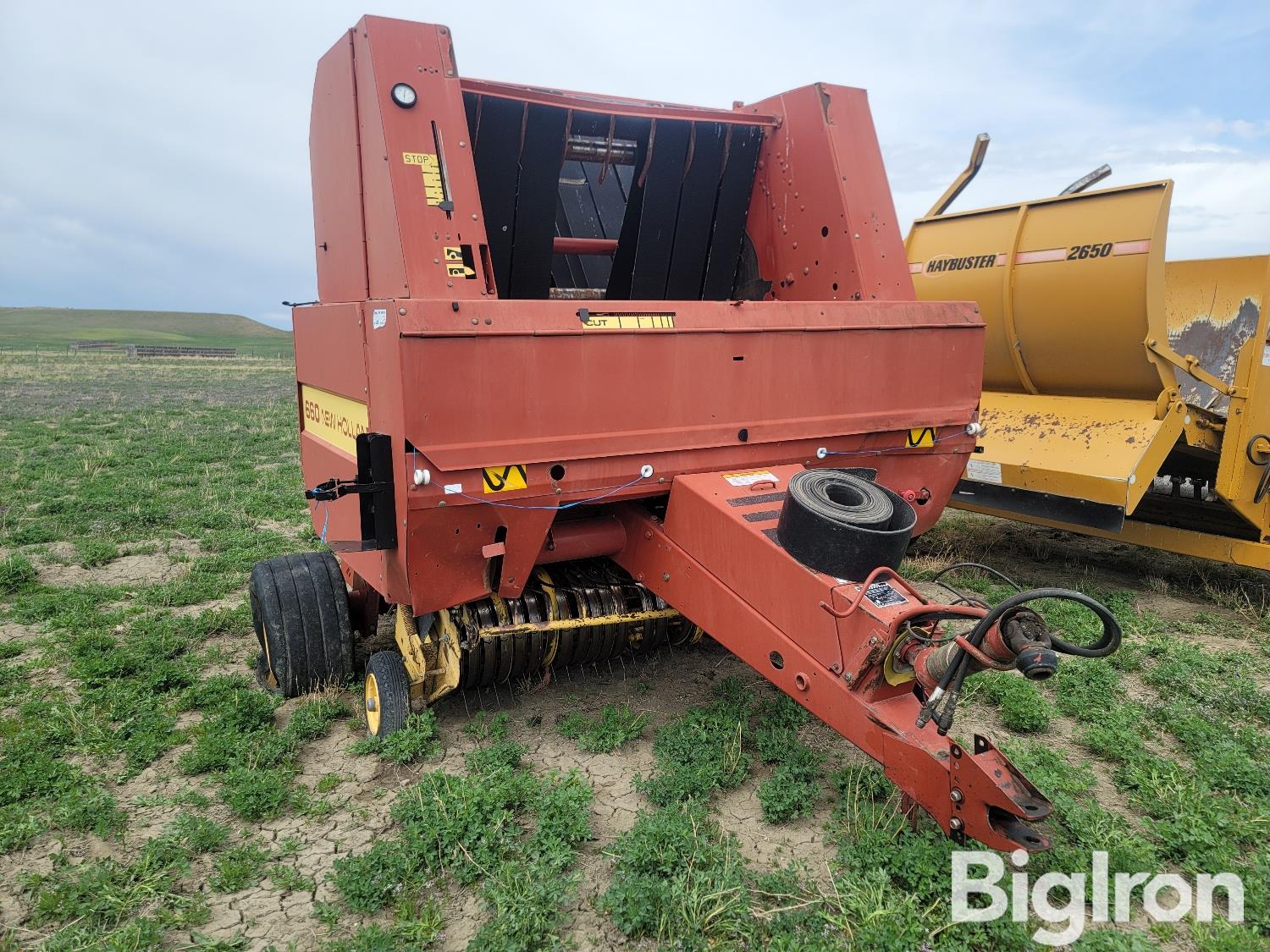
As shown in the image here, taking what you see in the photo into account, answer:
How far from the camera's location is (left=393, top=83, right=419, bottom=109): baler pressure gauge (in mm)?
3289

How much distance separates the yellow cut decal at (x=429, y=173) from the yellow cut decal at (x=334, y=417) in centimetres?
87

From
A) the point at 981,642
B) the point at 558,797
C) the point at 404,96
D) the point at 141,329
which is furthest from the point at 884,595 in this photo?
the point at 141,329

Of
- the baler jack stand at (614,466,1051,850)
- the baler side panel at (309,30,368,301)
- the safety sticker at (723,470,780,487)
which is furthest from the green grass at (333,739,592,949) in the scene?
the baler side panel at (309,30,368,301)

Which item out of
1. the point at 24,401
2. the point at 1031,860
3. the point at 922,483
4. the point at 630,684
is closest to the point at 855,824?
the point at 1031,860

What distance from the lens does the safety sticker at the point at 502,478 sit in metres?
3.07

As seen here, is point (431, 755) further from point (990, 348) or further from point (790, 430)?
point (990, 348)

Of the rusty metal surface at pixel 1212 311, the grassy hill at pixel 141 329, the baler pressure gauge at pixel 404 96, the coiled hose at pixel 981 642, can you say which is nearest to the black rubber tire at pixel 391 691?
the coiled hose at pixel 981 642

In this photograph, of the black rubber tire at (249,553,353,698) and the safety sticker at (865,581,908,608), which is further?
the black rubber tire at (249,553,353,698)

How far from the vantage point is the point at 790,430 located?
3.61 meters

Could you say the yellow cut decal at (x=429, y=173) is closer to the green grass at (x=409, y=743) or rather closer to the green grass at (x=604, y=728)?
the green grass at (x=409, y=743)

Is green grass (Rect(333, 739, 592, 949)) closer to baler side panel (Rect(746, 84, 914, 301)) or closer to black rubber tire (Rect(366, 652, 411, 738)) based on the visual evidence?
black rubber tire (Rect(366, 652, 411, 738))

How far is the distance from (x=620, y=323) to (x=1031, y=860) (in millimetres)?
2279

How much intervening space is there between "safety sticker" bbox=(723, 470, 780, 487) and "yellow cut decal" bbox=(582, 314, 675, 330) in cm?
65

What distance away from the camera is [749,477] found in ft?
11.3
